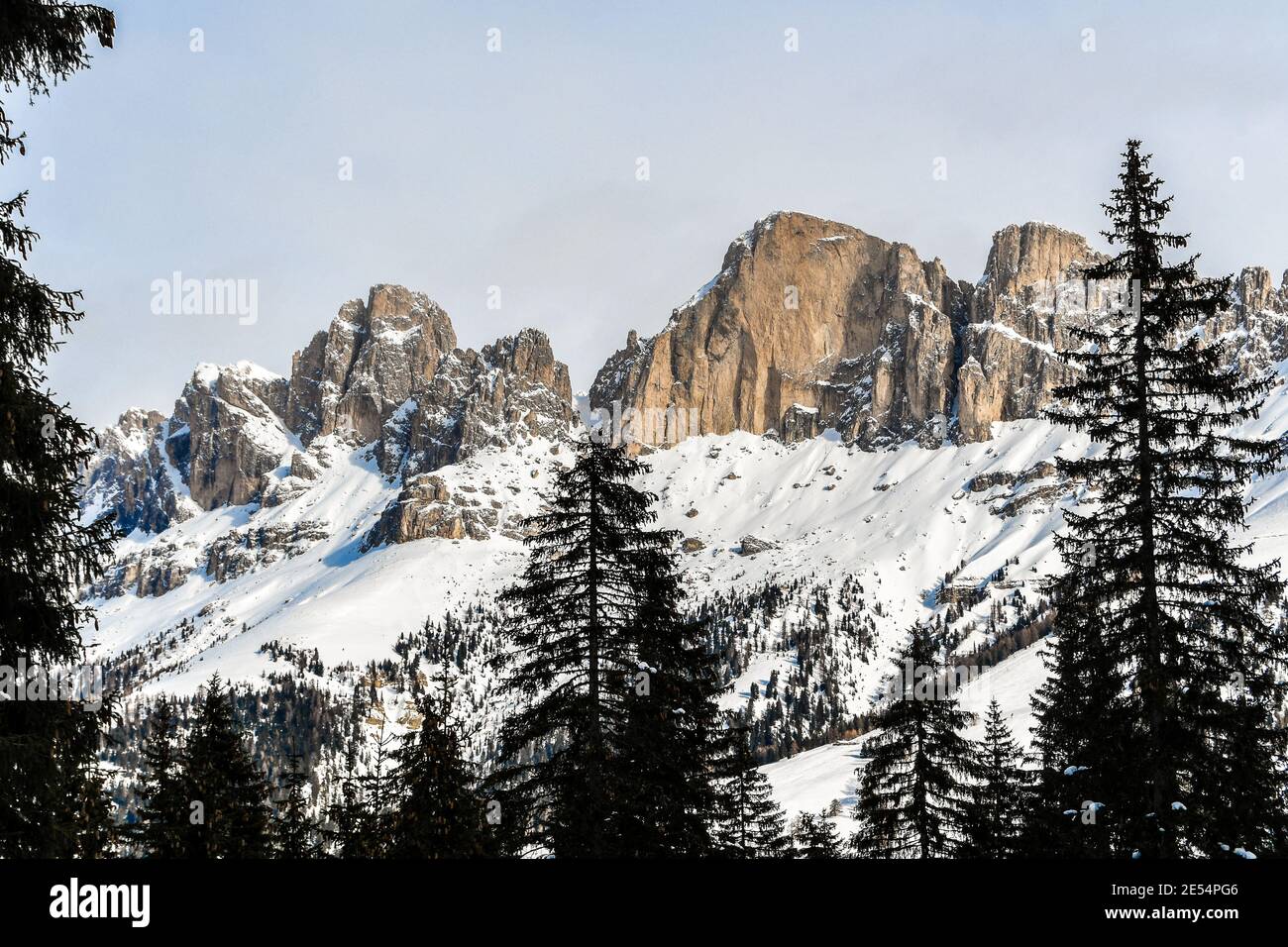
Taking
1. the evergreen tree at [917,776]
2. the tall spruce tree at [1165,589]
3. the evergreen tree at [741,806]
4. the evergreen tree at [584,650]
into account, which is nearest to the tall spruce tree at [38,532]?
the evergreen tree at [584,650]

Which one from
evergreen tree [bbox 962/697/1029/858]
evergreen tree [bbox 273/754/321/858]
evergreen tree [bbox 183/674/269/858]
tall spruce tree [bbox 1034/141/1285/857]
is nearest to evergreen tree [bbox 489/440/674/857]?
tall spruce tree [bbox 1034/141/1285/857]

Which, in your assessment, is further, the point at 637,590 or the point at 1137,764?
the point at 637,590

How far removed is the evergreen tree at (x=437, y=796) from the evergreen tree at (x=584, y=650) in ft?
19.9

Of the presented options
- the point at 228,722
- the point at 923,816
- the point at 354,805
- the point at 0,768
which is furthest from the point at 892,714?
the point at 0,768

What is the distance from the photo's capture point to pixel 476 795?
31391mm

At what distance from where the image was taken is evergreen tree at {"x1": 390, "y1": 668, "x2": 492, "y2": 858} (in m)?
29.3

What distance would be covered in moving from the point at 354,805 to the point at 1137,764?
26229 millimetres

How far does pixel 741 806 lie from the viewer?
3534 cm

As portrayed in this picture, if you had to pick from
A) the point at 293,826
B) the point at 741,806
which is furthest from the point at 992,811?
the point at 293,826

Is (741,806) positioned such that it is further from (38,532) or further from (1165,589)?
(38,532)

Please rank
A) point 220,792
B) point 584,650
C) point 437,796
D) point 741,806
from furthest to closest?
1. point 741,806
2. point 220,792
3. point 437,796
4. point 584,650

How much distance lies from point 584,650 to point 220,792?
1631 centimetres
